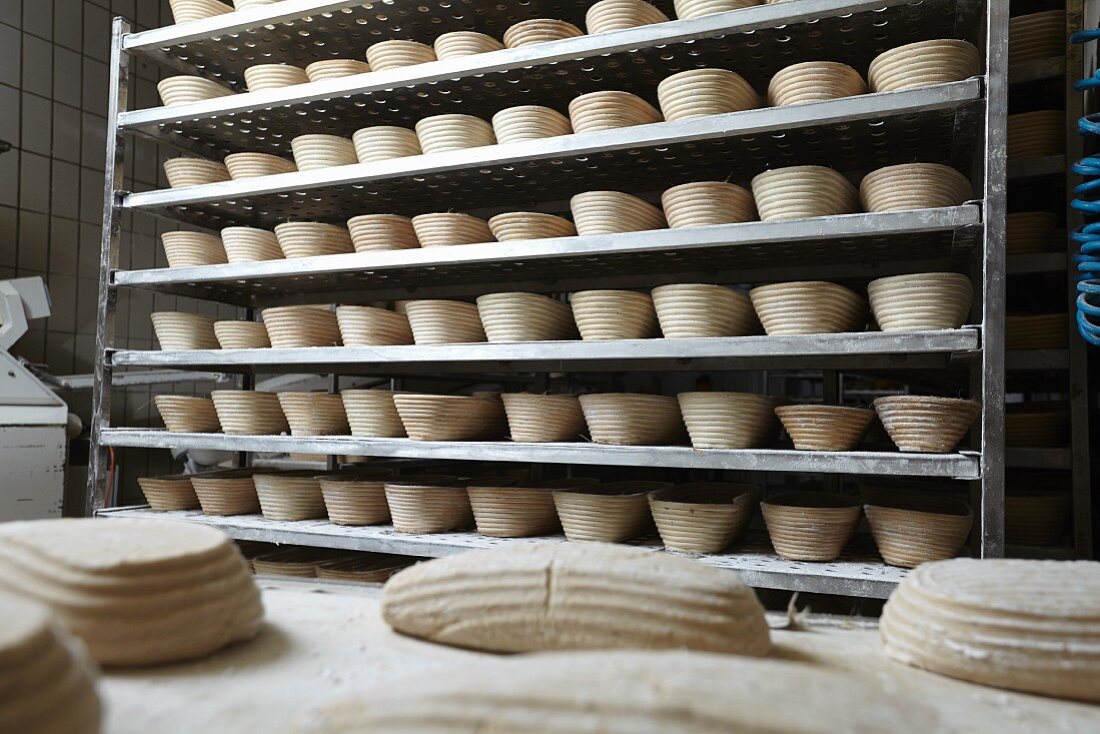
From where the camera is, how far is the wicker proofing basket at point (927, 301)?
1768mm

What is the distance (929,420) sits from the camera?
1.76 meters

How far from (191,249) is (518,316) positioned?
1.34 metres

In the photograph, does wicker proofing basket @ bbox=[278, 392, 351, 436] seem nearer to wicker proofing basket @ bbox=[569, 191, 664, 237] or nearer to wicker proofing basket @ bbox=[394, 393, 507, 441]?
wicker proofing basket @ bbox=[394, 393, 507, 441]

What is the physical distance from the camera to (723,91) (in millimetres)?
2023

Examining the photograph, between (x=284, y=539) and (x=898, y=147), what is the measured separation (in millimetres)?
2198

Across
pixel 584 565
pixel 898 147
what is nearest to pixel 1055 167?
pixel 898 147

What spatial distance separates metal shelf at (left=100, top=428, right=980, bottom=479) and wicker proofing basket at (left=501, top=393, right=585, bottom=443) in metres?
0.05

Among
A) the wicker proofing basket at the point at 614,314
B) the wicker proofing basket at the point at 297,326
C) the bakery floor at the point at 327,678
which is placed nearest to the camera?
the bakery floor at the point at 327,678

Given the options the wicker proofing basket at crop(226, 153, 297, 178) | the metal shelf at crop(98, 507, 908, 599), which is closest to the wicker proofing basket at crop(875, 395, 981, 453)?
the metal shelf at crop(98, 507, 908, 599)

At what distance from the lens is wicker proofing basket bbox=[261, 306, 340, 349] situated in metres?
2.59

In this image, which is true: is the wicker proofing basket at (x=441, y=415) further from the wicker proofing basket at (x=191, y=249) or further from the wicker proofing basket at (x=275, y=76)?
the wicker proofing basket at (x=275, y=76)

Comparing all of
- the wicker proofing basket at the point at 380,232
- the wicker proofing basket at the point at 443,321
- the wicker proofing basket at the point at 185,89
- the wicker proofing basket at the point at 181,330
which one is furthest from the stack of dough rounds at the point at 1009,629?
the wicker proofing basket at the point at 185,89

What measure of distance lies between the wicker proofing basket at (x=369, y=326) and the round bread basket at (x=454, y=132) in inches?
21.2

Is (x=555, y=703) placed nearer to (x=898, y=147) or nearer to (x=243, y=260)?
(x=898, y=147)
